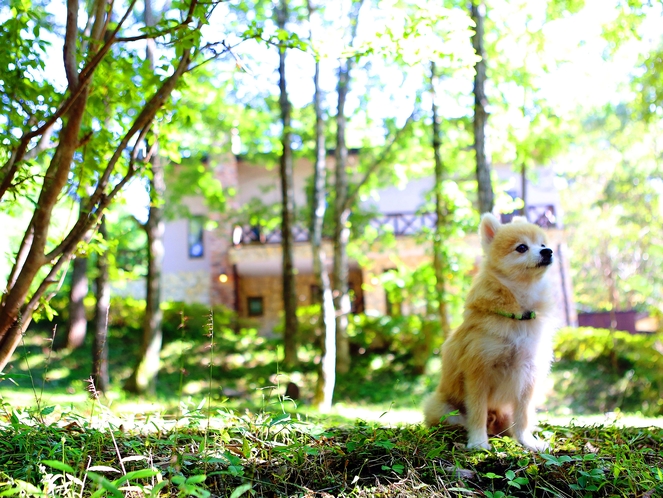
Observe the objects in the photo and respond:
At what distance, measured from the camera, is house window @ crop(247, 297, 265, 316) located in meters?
26.9

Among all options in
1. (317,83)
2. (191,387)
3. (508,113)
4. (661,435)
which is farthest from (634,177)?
(661,435)

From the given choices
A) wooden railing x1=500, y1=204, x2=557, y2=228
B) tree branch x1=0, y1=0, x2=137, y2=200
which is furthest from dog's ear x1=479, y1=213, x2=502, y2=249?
wooden railing x1=500, y1=204, x2=557, y2=228

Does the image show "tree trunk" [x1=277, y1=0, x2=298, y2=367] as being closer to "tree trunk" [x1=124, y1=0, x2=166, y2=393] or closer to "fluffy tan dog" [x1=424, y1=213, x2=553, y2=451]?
"tree trunk" [x1=124, y1=0, x2=166, y2=393]

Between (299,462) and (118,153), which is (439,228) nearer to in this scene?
(118,153)

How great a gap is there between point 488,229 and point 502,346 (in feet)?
3.09

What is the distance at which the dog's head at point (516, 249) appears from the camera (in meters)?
3.80

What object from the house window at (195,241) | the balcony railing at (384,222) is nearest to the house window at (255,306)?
the balcony railing at (384,222)

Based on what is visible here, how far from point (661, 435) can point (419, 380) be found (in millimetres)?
12526

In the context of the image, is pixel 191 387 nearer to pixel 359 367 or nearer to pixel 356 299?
pixel 359 367

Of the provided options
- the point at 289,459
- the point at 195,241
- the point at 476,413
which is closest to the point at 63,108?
the point at 289,459

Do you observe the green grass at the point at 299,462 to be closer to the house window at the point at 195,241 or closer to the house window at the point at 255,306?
the house window at the point at 195,241

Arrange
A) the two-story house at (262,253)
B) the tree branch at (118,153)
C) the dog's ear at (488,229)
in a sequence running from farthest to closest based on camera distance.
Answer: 1. the two-story house at (262,253)
2. the dog's ear at (488,229)
3. the tree branch at (118,153)

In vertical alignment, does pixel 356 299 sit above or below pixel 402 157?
below

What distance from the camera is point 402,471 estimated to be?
286cm
